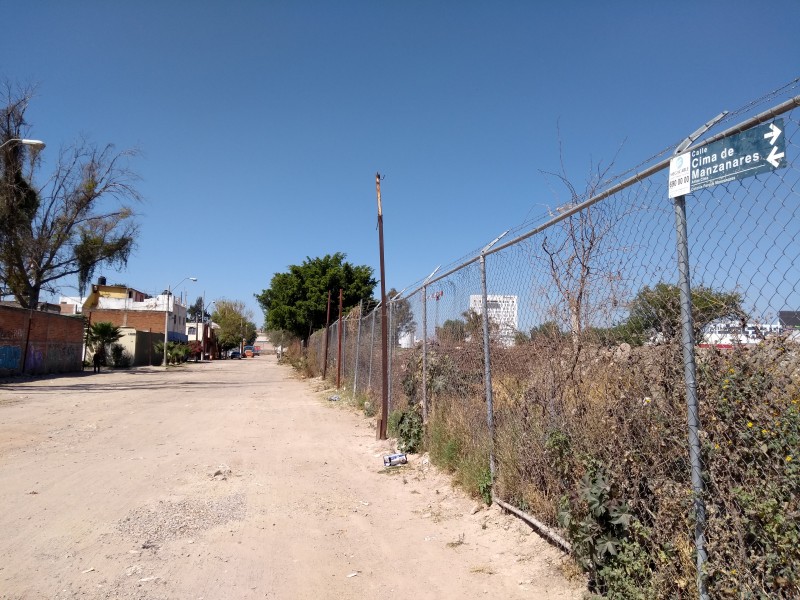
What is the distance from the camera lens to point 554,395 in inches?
184

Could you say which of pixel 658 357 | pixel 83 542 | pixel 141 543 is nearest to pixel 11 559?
pixel 83 542

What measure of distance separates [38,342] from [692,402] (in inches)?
1235

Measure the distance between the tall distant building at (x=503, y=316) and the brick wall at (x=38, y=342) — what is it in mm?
25449

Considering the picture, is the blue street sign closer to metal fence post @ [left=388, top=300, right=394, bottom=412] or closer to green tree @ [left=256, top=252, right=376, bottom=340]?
metal fence post @ [left=388, top=300, right=394, bottom=412]

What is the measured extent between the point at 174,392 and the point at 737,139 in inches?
801

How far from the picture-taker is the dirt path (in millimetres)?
4207

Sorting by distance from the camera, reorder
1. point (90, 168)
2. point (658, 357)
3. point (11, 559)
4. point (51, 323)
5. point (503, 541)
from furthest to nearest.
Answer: point (90, 168)
point (51, 323)
point (503, 541)
point (11, 559)
point (658, 357)

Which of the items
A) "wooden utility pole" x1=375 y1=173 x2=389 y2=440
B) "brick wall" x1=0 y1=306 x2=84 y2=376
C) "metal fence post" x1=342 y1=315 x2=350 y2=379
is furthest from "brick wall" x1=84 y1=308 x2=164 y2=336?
"wooden utility pole" x1=375 y1=173 x2=389 y2=440

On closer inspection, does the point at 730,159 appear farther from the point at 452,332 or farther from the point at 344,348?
the point at 344,348

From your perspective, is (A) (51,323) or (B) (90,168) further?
(B) (90,168)

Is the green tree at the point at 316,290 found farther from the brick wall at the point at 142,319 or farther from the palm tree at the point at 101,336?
the brick wall at the point at 142,319

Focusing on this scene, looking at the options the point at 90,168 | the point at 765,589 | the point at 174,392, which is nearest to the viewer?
the point at 765,589

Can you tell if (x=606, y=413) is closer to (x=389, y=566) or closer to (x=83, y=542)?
(x=389, y=566)

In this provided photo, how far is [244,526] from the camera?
18.2ft
